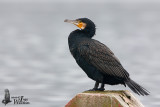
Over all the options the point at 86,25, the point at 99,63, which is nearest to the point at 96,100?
the point at 99,63

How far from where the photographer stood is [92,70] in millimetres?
8359

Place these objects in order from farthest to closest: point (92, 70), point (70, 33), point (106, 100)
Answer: point (70, 33) → point (92, 70) → point (106, 100)

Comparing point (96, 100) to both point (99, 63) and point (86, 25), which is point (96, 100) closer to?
point (99, 63)

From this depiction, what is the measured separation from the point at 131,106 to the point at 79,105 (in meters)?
1.39

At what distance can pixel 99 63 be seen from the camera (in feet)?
27.6

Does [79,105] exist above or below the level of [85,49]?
below

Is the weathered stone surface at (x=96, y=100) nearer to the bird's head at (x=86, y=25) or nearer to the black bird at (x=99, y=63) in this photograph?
the black bird at (x=99, y=63)

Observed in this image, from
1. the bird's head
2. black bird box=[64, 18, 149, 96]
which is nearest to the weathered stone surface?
black bird box=[64, 18, 149, 96]

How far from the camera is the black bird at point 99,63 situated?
8.37m

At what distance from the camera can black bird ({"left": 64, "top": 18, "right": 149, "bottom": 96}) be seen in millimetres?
8367

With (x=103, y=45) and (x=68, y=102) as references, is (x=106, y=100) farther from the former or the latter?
(x=103, y=45)

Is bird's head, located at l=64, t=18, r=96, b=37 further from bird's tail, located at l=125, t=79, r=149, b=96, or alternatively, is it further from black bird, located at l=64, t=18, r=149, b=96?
bird's tail, located at l=125, t=79, r=149, b=96

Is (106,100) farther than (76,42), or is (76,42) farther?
(76,42)

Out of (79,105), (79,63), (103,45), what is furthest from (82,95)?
(103,45)
